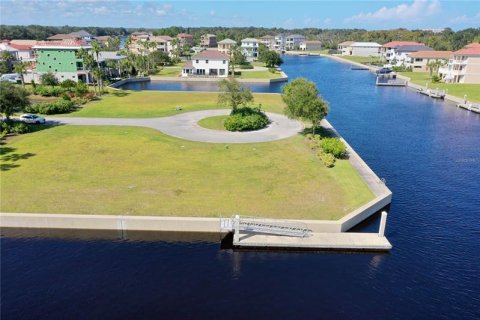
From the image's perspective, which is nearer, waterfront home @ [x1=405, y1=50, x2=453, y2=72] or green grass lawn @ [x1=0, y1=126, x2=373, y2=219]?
green grass lawn @ [x1=0, y1=126, x2=373, y2=219]

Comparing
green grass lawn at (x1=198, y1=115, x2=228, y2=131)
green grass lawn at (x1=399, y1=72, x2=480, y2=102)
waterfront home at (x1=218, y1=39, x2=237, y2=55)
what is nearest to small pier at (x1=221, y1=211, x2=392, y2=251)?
green grass lawn at (x1=198, y1=115, x2=228, y2=131)

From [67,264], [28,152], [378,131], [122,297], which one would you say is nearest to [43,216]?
[67,264]

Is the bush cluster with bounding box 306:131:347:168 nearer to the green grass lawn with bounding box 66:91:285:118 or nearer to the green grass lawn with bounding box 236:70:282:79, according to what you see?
the green grass lawn with bounding box 66:91:285:118

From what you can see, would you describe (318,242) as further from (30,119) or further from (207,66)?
(207,66)

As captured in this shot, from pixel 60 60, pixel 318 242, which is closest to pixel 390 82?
pixel 60 60

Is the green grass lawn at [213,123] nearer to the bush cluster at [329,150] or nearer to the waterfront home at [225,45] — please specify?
the bush cluster at [329,150]

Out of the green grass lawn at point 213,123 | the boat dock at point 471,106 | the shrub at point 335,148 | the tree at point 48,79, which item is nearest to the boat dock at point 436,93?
the boat dock at point 471,106

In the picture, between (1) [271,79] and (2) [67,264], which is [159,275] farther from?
(1) [271,79]
